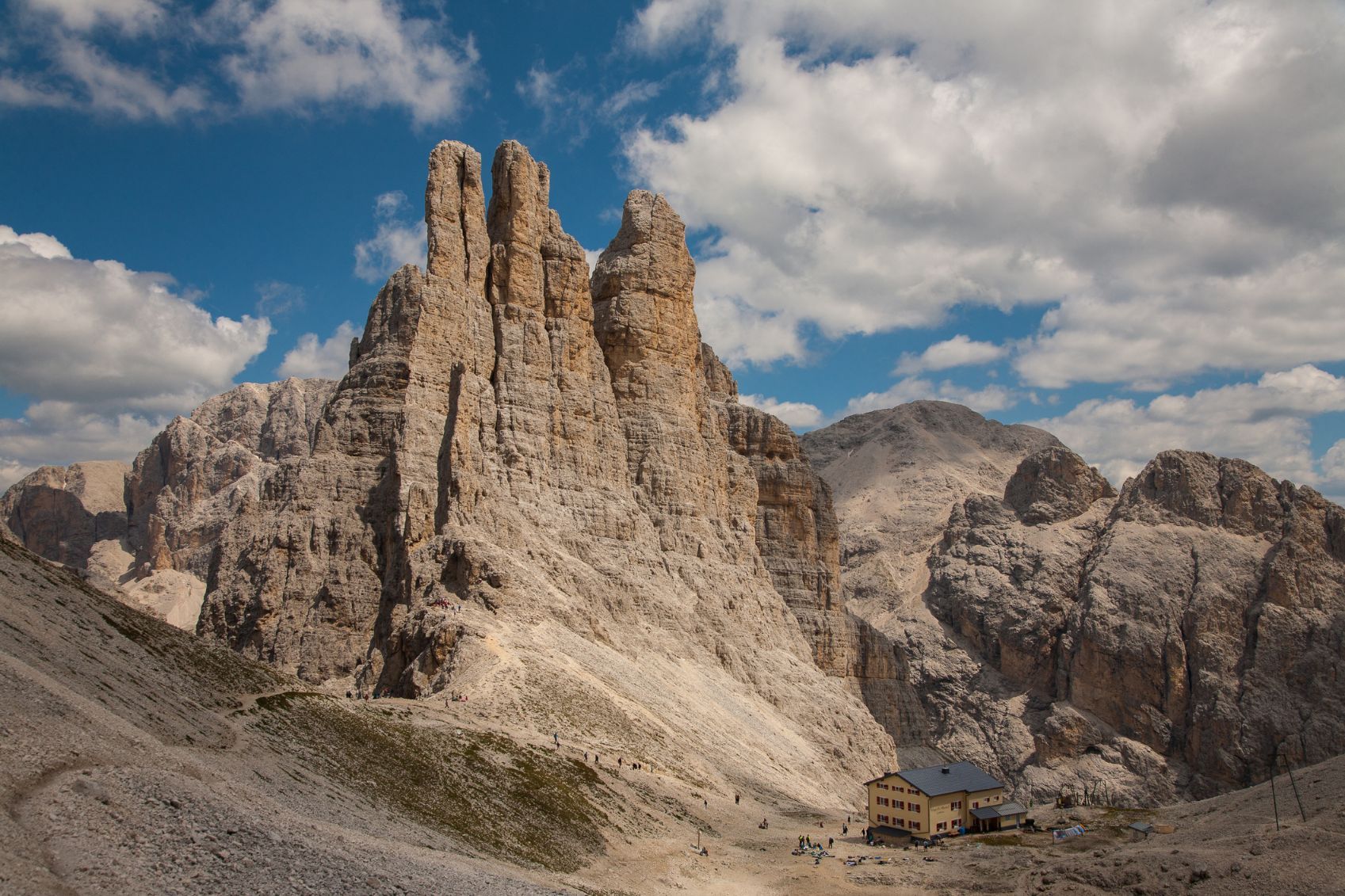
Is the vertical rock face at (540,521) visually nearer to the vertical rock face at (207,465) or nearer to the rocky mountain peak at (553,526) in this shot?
Answer: the rocky mountain peak at (553,526)

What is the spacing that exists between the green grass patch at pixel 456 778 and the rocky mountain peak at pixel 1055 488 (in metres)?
120

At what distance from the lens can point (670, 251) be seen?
109125 mm

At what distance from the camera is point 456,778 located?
47.2m

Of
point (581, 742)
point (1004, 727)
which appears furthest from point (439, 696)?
point (1004, 727)

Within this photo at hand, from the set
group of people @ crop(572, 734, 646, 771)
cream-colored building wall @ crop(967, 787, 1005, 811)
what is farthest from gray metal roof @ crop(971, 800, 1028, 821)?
group of people @ crop(572, 734, 646, 771)

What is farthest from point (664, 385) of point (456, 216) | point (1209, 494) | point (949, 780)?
point (1209, 494)

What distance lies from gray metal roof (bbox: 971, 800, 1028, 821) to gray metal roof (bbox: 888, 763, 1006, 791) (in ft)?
3.75

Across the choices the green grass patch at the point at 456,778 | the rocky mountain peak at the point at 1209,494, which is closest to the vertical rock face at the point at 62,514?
the green grass patch at the point at 456,778

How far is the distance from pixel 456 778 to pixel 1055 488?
132m

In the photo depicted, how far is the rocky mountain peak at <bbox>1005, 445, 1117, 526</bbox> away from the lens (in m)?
159

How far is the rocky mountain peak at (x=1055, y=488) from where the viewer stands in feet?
523

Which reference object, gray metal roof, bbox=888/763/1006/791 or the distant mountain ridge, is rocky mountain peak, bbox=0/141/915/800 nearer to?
gray metal roof, bbox=888/763/1006/791

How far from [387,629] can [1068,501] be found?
381ft

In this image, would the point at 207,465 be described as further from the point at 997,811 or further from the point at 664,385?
the point at 997,811
